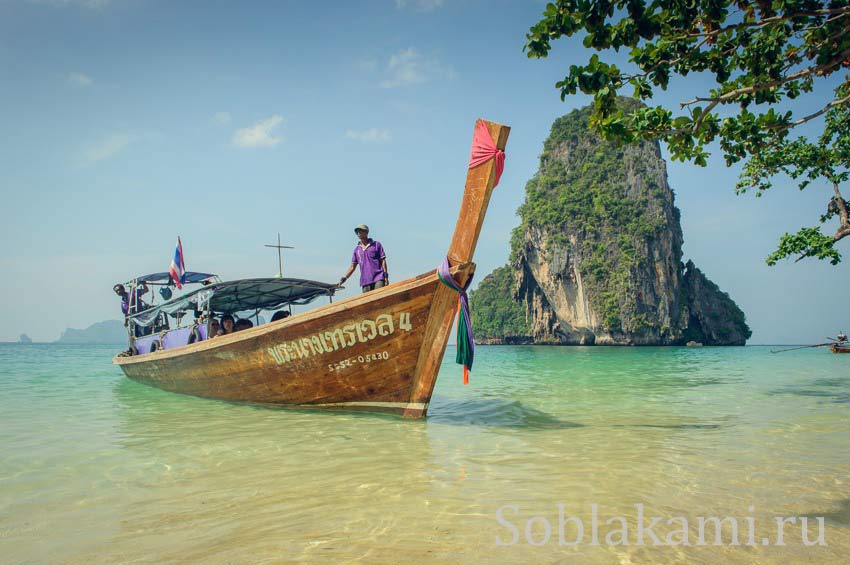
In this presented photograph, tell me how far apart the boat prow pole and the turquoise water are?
79 centimetres

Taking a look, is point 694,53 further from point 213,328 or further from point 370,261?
point 213,328

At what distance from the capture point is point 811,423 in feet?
16.7

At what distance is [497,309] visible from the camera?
70188mm

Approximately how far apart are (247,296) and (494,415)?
16.1 ft

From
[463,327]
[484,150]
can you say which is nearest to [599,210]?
Answer: [484,150]

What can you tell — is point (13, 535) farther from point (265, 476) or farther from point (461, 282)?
point (461, 282)

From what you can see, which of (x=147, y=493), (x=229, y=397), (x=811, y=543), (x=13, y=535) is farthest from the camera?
(x=229, y=397)

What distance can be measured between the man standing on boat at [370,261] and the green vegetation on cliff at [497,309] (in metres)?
58.1

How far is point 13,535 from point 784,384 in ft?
38.9

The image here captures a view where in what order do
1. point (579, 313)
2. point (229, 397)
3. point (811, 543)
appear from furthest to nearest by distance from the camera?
point (579, 313)
point (229, 397)
point (811, 543)

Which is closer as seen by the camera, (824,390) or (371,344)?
(371,344)

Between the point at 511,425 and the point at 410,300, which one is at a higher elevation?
the point at 410,300

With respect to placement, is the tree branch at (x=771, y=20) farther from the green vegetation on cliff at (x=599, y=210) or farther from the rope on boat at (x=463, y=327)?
the green vegetation on cliff at (x=599, y=210)

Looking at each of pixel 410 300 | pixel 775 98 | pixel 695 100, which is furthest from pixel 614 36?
pixel 410 300
